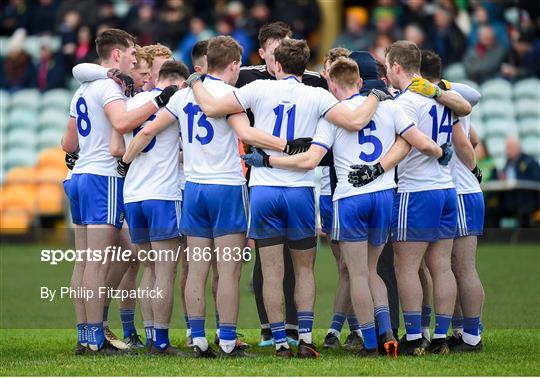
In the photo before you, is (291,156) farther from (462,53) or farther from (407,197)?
(462,53)

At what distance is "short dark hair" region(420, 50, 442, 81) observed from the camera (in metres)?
9.92

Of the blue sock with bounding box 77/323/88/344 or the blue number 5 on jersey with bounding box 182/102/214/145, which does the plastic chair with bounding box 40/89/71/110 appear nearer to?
the blue sock with bounding box 77/323/88/344

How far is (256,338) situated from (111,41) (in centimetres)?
281

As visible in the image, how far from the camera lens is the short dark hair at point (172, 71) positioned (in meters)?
9.70

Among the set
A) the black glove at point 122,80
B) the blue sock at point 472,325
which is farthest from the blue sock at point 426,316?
the black glove at point 122,80

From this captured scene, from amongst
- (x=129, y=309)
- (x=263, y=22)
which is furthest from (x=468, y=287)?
(x=263, y=22)

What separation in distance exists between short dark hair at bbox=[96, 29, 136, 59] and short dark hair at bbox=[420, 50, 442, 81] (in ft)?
7.58

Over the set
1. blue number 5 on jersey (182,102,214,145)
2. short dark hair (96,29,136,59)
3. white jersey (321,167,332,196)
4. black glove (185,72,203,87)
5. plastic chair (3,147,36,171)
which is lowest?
plastic chair (3,147,36,171)

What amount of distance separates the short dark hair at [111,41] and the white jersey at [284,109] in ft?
3.93

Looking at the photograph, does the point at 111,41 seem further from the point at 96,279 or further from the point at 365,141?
the point at 365,141

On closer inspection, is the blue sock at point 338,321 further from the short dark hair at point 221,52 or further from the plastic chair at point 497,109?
the plastic chair at point 497,109

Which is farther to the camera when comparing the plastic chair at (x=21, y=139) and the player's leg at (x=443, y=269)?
the plastic chair at (x=21, y=139)

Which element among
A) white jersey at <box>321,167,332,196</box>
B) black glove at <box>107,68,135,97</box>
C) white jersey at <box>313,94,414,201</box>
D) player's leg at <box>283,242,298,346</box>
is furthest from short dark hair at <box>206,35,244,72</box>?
player's leg at <box>283,242,298,346</box>

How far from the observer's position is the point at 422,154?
31.3ft
